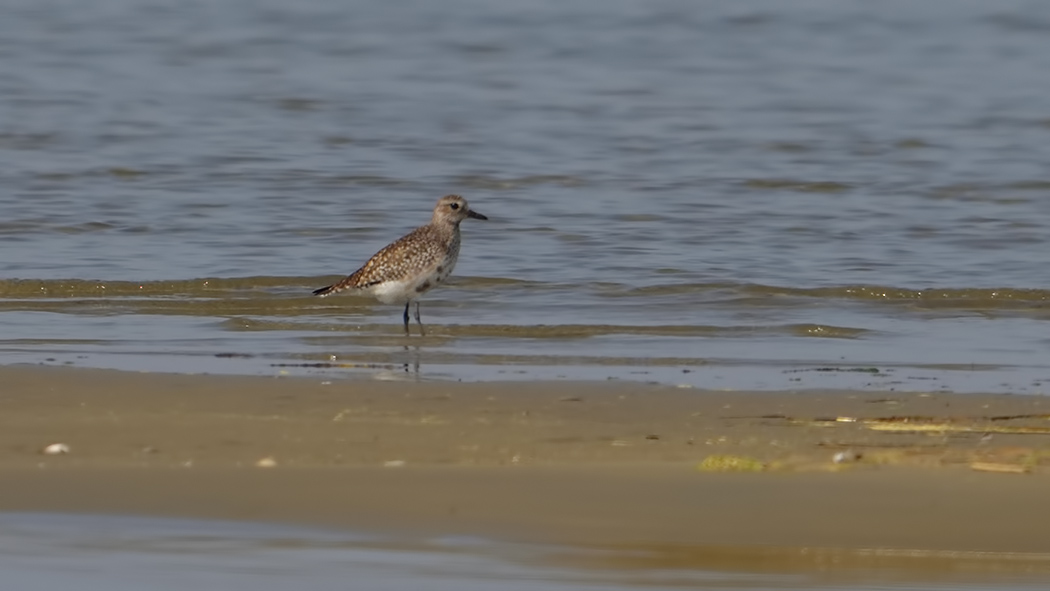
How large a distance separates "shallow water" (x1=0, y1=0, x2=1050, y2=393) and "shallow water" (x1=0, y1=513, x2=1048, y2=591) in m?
2.68

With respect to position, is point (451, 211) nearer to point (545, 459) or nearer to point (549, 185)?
point (549, 185)

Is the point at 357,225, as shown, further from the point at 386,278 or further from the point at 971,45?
the point at 971,45

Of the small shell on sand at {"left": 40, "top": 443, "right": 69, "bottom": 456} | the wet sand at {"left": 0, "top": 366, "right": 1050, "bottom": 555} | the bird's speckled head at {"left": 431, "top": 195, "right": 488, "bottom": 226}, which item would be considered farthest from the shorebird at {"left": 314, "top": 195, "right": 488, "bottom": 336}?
the small shell on sand at {"left": 40, "top": 443, "right": 69, "bottom": 456}

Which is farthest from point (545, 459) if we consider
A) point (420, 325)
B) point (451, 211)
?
point (451, 211)

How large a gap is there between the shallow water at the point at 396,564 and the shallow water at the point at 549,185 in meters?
2.68

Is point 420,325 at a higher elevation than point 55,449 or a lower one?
higher

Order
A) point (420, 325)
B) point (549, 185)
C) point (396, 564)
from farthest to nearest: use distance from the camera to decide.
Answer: point (549, 185), point (420, 325), point (396, 564)

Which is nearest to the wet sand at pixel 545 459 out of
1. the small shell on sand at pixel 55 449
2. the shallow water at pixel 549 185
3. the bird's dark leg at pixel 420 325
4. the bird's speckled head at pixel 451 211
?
the small shell on sand at pixel 55 449

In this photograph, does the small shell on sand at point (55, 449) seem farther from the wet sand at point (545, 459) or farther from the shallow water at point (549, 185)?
the shallow water at point (549, 185)

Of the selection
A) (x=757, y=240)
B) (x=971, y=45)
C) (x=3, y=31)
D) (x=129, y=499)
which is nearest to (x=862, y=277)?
(x=757, y=240)

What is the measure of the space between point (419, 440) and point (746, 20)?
63.1 feet

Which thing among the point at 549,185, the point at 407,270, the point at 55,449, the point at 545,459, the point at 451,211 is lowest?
the point at 545,459

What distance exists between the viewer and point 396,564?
5.16 m

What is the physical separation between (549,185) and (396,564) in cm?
1026
